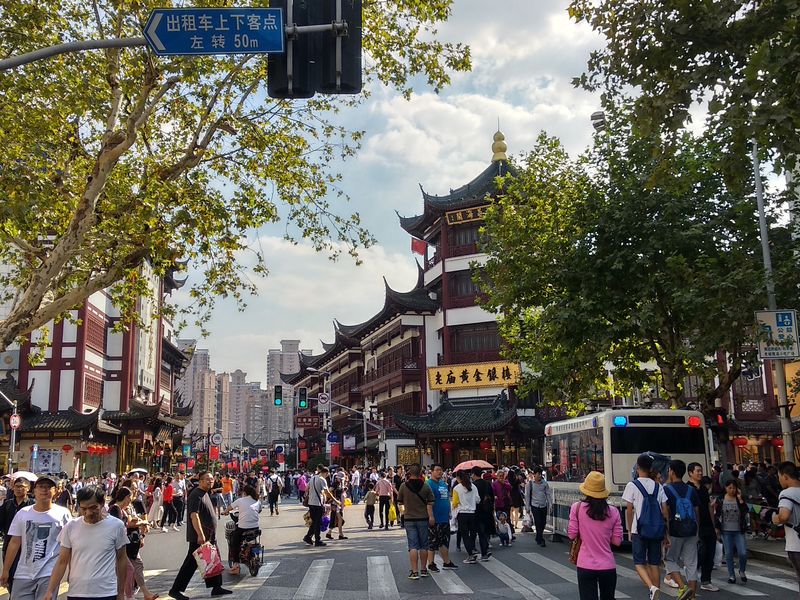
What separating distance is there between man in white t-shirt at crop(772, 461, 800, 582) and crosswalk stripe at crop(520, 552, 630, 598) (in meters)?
2.39

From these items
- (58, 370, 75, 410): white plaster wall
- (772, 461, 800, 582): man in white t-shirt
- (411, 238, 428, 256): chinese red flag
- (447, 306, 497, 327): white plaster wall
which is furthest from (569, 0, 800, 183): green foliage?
(58, 370, 75, 410): white plaster wall

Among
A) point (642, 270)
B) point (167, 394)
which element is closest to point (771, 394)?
point (642, 270)

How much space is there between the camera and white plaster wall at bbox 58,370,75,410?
4941 cm

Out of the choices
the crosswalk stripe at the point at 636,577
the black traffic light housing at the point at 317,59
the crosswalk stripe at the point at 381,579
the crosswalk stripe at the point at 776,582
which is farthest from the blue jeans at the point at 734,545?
the black traffic light housing at the point at 317,59

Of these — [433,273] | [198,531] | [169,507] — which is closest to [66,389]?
[433,273]

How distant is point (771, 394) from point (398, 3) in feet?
135

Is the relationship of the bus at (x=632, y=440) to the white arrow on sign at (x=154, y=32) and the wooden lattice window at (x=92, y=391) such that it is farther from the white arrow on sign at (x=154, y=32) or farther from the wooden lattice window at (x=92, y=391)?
the wooden lattice window at (x=92, y=391)

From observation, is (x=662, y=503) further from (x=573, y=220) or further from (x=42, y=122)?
(x=573, y=220)

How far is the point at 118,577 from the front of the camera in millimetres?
6828

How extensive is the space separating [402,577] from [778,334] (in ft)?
33.5

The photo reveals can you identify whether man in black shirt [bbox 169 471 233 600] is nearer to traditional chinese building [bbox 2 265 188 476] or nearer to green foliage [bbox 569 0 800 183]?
green foliage [bbox 569 0 800 183]

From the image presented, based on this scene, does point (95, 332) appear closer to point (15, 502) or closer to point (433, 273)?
point (433, 273)

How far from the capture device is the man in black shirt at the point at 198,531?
36.4 feet

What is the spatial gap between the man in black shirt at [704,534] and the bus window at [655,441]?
494 centimetres
